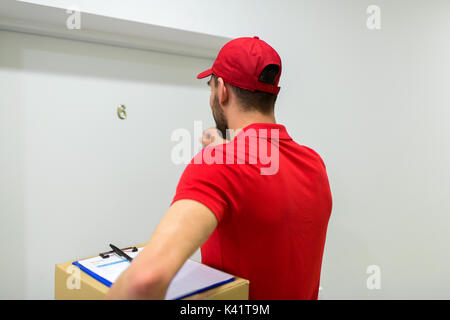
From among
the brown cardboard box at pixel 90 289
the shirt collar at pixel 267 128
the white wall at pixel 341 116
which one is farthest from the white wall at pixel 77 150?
the shirt collar at pixel 267 128

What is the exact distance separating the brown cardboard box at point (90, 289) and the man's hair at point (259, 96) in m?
0.35

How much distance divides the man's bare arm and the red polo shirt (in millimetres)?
34

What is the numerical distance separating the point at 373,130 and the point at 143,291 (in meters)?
1.67

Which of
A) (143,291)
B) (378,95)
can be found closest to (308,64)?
(378,95)

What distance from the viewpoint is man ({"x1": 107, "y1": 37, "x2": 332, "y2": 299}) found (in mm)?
504

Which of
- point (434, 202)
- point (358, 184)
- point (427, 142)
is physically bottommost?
point (434, 202)

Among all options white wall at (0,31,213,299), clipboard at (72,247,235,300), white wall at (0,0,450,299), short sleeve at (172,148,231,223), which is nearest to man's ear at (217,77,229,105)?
short sleeve at (172,148,231,223)

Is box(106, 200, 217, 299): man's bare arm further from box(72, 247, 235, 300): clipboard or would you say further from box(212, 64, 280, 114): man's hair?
box(212, 64, 280, 114): man's hair

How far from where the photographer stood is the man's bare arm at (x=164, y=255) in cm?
48

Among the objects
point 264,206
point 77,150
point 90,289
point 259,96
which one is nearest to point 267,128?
point 259,96

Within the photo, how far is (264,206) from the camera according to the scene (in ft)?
2.05

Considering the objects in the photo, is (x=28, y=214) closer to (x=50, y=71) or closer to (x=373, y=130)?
(x=50, y=71)

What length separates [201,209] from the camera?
542 mm

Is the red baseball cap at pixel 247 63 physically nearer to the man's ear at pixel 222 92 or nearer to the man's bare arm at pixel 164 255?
the man's ear at pixel 222 92
